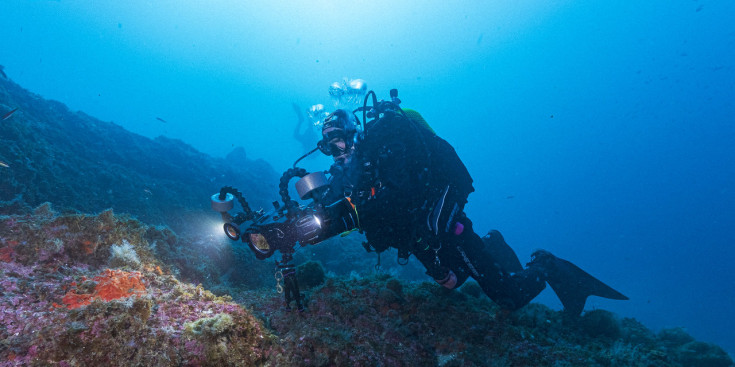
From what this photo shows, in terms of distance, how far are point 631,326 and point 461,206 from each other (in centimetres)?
499

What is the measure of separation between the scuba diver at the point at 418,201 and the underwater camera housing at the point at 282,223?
0.53 metres

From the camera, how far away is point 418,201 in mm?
4379

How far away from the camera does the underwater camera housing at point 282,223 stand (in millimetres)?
2975

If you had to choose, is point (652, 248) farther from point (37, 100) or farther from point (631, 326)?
point (37, 100)

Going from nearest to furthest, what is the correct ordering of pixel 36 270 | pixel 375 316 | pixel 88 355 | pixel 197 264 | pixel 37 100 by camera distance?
pixel 88 355
pixel 36 270
pixel 375 316
pixel 197 264
pixel 37 100

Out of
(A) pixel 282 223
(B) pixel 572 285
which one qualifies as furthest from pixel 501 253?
(A) pixel 282 223

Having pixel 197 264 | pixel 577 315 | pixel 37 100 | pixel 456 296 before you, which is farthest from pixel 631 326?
pixel 37 100

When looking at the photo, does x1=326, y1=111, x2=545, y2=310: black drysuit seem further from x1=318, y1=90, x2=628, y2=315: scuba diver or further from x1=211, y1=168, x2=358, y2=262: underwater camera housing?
x1=211, y1=168, x2=358, y2=262: underwater camera housing

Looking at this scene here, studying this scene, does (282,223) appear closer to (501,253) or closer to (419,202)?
(419,202)

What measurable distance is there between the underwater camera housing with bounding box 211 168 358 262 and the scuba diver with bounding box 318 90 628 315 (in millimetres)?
534

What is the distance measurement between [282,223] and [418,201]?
7.29ft

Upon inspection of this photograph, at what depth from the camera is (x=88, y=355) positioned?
4.71 feet

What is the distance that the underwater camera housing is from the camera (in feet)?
9.76

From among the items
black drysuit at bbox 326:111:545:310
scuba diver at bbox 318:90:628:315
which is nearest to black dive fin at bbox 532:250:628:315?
scuba diver at bbox 318:90:628:315
